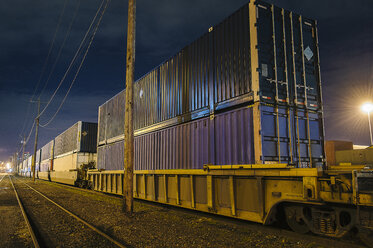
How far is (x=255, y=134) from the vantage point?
7301mm

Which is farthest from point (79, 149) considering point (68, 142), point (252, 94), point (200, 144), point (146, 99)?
point (252, 94)

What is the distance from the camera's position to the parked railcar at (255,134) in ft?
16.7

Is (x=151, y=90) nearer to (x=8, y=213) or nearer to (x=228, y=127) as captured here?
(x=228, y=127)

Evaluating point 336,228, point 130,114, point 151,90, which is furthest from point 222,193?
point 151,90

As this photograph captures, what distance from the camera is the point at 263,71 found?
768cm

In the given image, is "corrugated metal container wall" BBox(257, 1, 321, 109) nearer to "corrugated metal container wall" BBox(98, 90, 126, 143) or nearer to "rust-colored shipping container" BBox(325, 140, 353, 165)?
"rust-colored shipping container" BBox(325, 140, 353, 165)

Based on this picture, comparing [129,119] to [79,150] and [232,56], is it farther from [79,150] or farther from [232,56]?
[79,150]

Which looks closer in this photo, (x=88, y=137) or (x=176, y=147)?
(x=176, y=147)

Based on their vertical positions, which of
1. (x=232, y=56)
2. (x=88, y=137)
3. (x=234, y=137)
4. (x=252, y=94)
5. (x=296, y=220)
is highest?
(x=232, y=56)

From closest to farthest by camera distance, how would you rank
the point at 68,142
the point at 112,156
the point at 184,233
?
the point at 184,233 → the point at 112,156 → the point at 68,142

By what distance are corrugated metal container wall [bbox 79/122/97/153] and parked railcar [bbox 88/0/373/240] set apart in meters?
17.3

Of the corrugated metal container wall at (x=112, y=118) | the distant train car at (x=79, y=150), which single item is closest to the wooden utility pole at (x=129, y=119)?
the corrugated metal container wall at (x=112, y=118)

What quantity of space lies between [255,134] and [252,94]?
1138 mm

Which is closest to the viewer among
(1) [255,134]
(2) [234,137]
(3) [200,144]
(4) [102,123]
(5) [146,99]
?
(1) [255,134]
